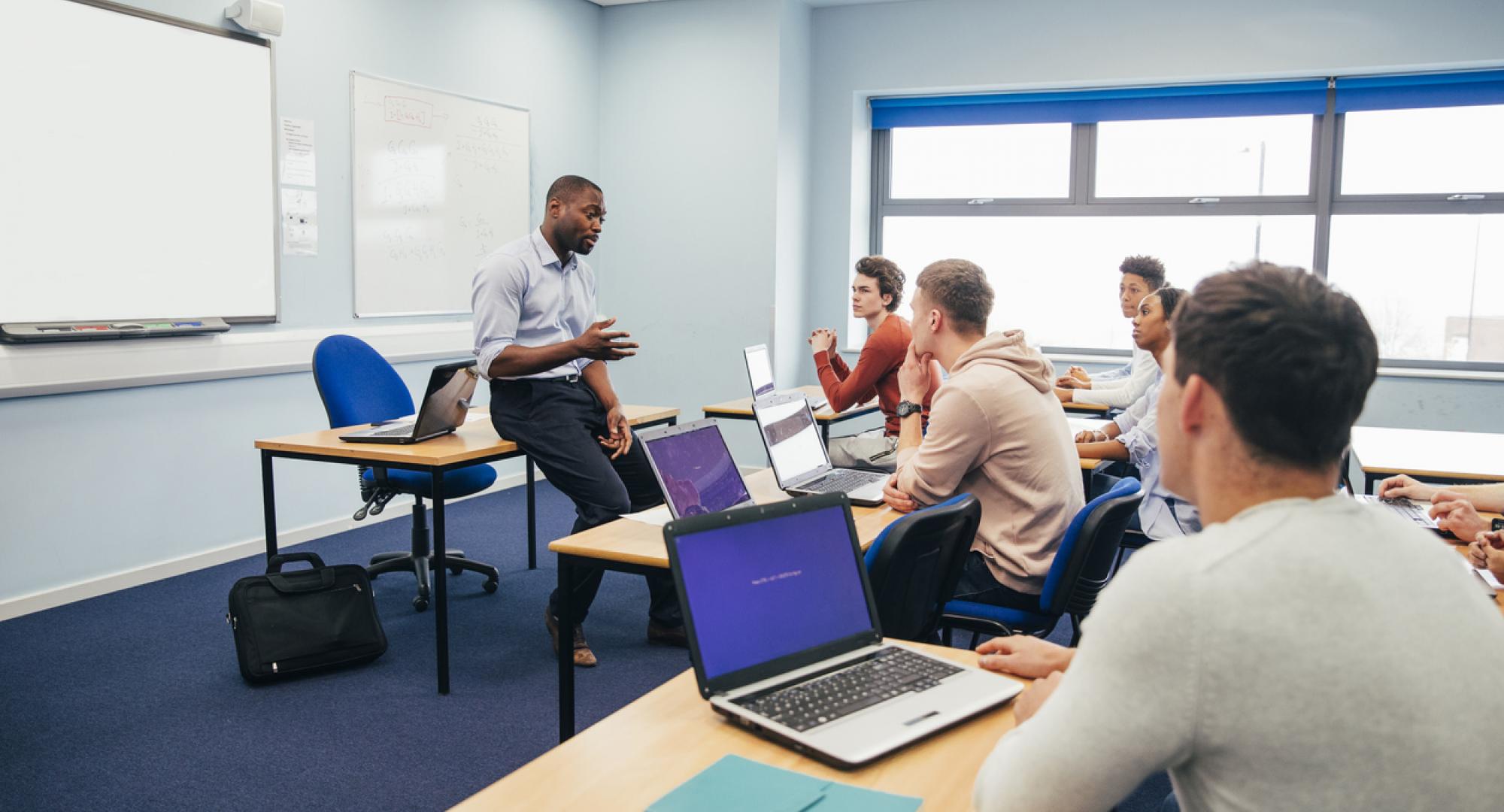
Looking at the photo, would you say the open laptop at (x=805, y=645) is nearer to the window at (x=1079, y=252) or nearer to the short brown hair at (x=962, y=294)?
the short brown hair at (x=962, y=294)

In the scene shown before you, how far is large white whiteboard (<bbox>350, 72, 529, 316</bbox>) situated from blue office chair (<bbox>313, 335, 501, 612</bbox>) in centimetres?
107

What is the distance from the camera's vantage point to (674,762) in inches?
46.9

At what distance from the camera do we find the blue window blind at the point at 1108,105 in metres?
5.75

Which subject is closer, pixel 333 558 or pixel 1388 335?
pixel 333 558

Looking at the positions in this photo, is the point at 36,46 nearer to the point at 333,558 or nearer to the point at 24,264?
the point at 24,264

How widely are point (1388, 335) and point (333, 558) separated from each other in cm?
548

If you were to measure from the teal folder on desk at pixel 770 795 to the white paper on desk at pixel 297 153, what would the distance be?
4.01 metres

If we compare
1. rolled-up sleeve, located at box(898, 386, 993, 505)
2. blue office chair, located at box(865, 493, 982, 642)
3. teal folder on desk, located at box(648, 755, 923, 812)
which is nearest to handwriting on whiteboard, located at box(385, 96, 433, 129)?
rolled-up sleeve, located at box(898, 386, 993, 505)

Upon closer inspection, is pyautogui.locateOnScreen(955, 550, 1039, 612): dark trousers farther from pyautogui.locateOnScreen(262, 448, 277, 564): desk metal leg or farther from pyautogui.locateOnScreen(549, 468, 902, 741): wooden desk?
pyautogui.locateOnScreen(262, 448, 277, 564): desk metal leg

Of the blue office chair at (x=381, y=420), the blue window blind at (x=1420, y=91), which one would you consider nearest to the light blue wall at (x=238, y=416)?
the blue office chair at (x=381, y=420)

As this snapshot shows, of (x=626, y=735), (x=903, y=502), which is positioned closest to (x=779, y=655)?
(x=626, y=735)

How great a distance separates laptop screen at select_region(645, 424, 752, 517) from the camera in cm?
231

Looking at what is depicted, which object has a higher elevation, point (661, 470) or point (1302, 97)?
point (1302, 97)

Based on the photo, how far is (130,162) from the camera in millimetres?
3801
